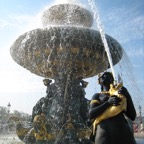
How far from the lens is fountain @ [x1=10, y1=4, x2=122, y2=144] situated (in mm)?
8477

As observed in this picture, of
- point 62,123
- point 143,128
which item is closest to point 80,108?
point 62,123

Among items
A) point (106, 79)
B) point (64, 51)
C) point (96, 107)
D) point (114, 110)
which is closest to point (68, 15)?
point (64, 51)

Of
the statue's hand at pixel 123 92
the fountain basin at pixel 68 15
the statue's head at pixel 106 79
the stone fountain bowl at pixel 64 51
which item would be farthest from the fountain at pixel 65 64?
the statue's hand at pixel 123 92

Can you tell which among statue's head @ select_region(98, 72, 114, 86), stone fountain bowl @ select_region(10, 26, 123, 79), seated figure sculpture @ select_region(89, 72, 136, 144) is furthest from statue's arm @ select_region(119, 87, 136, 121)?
stone fountain bowl @ select_region(10, 26, 123, 79)

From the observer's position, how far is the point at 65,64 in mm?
9391

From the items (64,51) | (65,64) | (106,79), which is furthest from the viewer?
(65,64)

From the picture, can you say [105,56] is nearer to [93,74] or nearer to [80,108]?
[93,74]

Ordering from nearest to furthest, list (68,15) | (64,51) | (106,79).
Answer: (106,79) → (64,51) → (68,15)

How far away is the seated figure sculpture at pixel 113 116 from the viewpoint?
3.00 metres

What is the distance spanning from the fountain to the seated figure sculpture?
5088 mm

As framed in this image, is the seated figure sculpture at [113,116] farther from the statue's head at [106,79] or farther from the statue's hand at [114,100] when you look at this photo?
the statue's head at [106,79]

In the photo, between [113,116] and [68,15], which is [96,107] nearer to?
[113,116]

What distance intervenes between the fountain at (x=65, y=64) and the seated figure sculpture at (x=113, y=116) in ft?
16.7

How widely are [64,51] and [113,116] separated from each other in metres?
6.08
